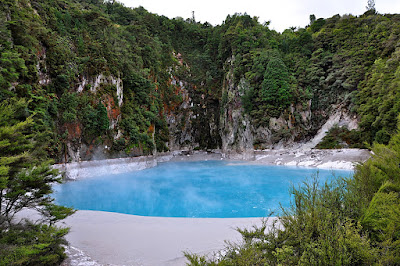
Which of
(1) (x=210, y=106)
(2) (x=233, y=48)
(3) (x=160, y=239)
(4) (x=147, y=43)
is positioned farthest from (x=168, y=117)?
(3) (x=160, y=239)

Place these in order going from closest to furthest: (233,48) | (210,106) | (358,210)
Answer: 1. (358,210)
2. (233,48)
3. (210,106)

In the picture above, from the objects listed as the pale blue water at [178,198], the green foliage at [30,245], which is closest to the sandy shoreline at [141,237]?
the green foliage at [30,245]

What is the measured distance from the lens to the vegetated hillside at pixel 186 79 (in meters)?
21.1

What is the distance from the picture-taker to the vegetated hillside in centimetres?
2112

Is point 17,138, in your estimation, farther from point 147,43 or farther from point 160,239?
point 147,43

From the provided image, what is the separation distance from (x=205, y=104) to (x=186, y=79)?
7.30m

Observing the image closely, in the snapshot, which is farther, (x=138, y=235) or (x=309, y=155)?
(x=309, y=155)

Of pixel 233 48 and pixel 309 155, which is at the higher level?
pixel 233 48

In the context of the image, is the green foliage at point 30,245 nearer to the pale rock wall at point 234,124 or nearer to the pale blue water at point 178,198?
the pale blue water at point 178,198

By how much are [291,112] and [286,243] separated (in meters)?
37.0

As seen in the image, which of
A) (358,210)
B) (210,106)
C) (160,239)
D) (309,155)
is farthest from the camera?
(210,106)

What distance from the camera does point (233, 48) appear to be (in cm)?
4703

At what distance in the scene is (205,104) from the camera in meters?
54.5

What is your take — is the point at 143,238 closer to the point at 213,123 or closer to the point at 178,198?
the point at 178,198
